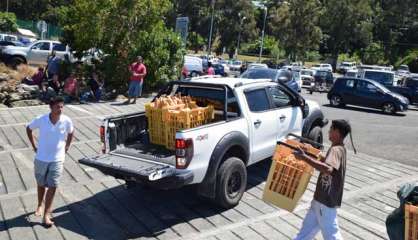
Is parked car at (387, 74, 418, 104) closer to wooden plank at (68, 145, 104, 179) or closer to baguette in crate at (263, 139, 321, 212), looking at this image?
wooden plank at (68, 145, 104, 179)

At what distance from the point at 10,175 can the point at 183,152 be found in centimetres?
362

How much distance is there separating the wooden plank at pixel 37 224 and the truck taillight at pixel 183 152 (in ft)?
5.55

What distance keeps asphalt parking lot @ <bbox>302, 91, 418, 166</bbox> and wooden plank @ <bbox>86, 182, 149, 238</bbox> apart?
6.64 metres

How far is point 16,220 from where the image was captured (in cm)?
604

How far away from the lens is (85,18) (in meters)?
17.4

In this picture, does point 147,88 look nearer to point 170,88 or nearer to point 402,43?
point 170,88

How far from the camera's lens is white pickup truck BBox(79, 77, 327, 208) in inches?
232

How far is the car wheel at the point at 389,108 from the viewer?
68.0 ft

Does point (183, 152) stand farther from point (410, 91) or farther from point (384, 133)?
point (410, 91)

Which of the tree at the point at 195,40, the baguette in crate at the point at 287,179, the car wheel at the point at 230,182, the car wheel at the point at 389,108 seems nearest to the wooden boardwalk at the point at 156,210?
the car wheel at the point at 230,182

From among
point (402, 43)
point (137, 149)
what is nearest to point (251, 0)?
point (402, 43)

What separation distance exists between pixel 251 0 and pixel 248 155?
2383 inches

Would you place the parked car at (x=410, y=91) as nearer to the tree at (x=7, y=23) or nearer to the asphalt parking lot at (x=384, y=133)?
the asphalt parking lot at (x=384, y=133)

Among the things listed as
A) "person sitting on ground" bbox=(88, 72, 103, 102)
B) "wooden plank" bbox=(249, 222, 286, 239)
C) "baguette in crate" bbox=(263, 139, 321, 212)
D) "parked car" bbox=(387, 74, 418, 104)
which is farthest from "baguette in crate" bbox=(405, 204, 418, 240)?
"parked car" bbox=(387, 74, 418, 104)
